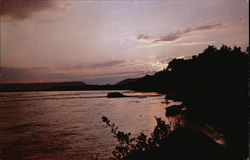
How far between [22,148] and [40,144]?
1.16 meters

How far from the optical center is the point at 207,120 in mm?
17078

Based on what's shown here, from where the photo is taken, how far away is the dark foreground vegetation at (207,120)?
5.67m

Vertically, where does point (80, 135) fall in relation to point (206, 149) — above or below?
below

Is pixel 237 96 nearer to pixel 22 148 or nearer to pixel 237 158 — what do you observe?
pixel 237 158

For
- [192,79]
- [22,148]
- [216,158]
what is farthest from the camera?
[192,79]

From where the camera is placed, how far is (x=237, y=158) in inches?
244

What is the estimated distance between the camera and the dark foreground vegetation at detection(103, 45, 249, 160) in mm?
5672

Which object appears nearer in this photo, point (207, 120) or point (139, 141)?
point (139, 141)

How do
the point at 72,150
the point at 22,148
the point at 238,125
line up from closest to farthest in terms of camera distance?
the point at 238,125 → the point at 72,150 → the point at 22,148

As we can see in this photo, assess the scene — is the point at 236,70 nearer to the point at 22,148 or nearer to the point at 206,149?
the point at 206,149

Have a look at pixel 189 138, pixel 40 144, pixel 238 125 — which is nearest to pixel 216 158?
pixel 189 138

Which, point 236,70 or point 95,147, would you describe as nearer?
point 236,70

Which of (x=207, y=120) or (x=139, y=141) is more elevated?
(x=139, y=141)

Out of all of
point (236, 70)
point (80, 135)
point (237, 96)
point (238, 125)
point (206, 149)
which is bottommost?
point (80, 135)
